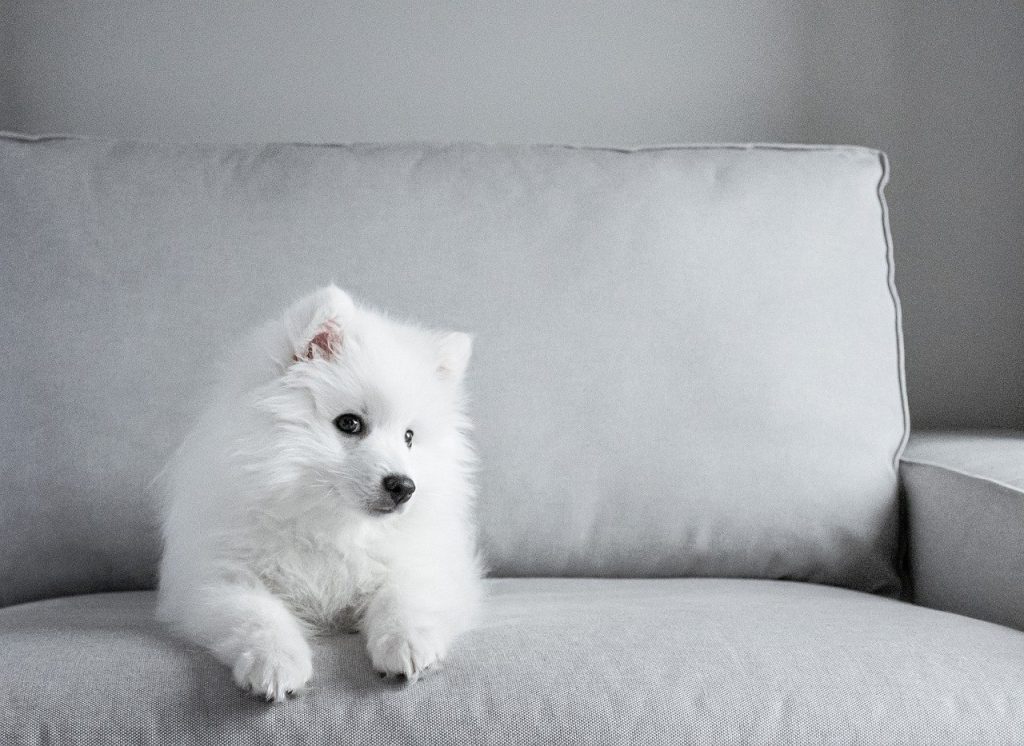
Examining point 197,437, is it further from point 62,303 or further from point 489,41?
point 489,41

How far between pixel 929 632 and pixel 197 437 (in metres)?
1.11

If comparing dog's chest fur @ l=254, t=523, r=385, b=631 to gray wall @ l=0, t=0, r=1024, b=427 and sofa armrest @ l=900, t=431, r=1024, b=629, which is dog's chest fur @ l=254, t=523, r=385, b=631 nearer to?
sofa armrest @ l=900, t=431, r=1024, b=629

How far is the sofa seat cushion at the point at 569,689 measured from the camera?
1.28 m

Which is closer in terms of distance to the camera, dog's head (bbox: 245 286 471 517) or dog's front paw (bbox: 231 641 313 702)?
dog's front paw (bbox: 231 641 313 702)

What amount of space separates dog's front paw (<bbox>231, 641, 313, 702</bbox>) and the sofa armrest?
1176 mm

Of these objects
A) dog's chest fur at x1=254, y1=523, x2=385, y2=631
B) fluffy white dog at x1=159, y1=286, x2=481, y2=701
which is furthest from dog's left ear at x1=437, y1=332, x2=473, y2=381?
dog's chest fur at x1=254, y1=523, x2=385, y2=631

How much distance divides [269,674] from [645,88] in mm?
2034

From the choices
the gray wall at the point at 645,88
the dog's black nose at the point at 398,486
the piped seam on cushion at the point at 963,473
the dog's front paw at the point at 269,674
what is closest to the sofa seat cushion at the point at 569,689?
the dog's front paw at the point at 269,674

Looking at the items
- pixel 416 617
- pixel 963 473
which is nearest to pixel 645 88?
pixel 963 473

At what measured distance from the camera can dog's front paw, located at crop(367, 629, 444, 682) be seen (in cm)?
131

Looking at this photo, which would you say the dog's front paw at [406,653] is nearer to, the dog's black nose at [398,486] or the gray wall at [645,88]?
the dog's black nose at [398,486]

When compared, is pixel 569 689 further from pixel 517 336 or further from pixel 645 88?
pixel 645 88

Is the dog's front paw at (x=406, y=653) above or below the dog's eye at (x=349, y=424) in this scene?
below

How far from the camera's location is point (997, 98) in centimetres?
289
